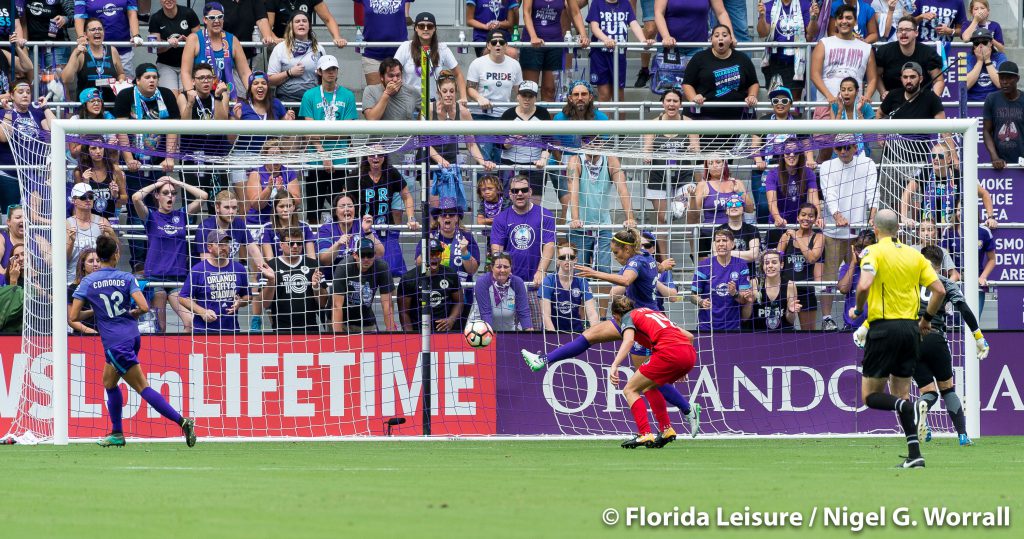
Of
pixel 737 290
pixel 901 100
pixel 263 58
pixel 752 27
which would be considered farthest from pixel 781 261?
pixel 263 58

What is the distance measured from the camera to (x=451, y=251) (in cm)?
1612

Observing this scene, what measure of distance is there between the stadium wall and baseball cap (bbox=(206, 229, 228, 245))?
1.20m

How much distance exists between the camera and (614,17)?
19.7 m

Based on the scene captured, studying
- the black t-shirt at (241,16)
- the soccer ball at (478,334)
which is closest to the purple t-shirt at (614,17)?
the black t-shirt at (241,16)

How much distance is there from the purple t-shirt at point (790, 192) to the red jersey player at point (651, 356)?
4063mm

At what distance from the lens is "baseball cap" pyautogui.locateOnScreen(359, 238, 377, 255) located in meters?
15.8

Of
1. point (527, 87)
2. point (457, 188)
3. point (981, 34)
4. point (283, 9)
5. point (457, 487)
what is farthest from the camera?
point (283, 9)

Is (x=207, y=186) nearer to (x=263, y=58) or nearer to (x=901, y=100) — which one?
(x=263, y=58)

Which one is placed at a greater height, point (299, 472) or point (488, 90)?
point (488, 90)

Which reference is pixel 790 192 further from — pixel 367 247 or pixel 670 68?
pixel 367 247

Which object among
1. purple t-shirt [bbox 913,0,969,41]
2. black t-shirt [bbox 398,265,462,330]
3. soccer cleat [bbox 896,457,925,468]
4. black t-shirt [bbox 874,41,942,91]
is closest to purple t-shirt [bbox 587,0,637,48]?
black t-shirt [bbox 874,41,942,91]

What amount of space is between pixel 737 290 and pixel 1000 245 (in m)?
4.04

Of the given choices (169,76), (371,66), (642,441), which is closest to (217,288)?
(169,76)

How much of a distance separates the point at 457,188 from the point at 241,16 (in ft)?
16.1
